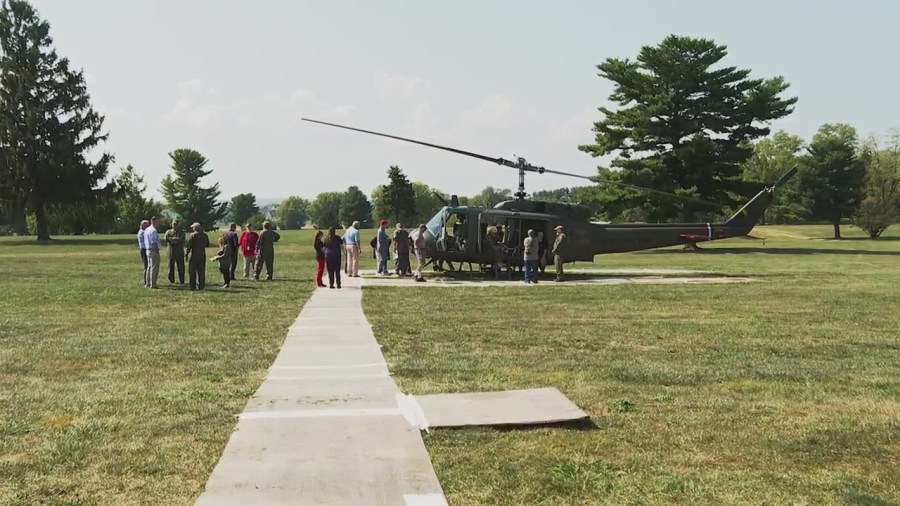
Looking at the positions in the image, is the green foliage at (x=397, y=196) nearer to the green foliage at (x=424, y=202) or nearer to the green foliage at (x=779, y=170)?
the green foliage at (x=779, y=170)

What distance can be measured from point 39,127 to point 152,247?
4360 cm

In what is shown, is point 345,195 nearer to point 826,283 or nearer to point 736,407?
point 826,283

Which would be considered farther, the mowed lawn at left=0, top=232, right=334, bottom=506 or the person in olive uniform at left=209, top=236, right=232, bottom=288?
the person in olive uniform at left=209, top=236, right=232, bottom=288

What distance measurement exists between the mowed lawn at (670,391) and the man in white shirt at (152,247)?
20.4 feet

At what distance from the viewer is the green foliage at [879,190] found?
64438 millimetres

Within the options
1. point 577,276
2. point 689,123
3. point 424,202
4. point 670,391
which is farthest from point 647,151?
point 424,202

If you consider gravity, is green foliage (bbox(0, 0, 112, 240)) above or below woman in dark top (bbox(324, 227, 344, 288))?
above

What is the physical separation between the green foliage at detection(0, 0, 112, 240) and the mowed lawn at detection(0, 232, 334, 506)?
140 ft

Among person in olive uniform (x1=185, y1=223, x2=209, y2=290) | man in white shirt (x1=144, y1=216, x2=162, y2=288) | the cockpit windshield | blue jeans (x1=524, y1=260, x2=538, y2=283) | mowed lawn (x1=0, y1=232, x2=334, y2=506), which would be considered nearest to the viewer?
mowed lawn (x1=0, y1=232, x2=334, y2=506)

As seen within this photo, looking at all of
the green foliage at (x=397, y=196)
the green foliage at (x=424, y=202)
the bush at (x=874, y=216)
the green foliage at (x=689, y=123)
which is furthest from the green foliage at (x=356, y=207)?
the green foliage at (x=689, y=123)

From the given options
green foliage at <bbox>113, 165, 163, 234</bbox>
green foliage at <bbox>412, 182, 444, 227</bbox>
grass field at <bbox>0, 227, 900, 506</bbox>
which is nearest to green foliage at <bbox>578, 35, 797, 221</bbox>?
grass field at <bbox>0, 227, 900, 506</bbox>

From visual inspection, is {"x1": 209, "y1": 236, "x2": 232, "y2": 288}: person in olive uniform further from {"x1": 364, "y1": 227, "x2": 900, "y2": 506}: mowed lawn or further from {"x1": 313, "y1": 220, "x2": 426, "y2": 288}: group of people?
{"x1": 364, "y1": 227, "x2": 900, "y2": 506}: mowed lawn

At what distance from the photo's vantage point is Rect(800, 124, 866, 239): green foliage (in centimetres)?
6794

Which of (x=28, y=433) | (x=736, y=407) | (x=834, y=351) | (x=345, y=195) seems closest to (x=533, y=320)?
(x=834, y=351)
